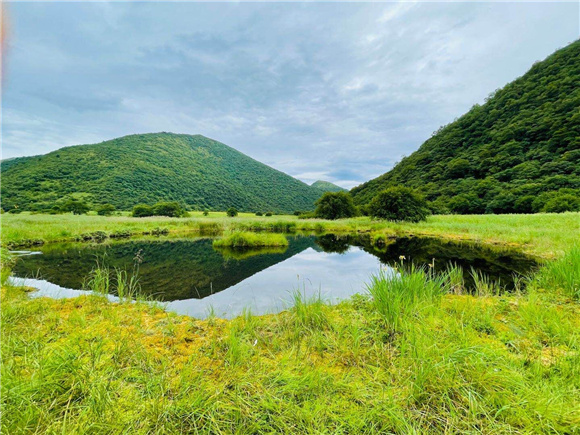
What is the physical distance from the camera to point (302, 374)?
76.3 inches

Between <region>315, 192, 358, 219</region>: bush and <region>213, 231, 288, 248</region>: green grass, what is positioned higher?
<region>315, 192, 358, 219</region>: bush

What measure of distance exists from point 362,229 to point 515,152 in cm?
4244

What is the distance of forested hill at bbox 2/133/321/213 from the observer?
5659 cm

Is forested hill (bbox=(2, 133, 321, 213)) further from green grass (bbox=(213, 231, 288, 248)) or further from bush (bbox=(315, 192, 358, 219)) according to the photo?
green grass (bbox=(213, 231, 288, 248))

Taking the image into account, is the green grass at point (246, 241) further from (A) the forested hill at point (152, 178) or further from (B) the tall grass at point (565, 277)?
(A) the forested hill at point (152, 178)

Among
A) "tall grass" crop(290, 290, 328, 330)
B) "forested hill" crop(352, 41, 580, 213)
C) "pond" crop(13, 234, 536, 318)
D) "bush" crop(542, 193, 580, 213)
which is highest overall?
"forested hill" crop(352, 41, 580, 213)

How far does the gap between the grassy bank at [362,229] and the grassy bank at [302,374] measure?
7553mm

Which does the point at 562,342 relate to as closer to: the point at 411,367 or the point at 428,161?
the point at 411,367

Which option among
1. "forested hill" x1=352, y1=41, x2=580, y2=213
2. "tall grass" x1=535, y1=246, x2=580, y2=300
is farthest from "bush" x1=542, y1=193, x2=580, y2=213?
"tall grass" x1=535, y1=246, x2=580, y2=300

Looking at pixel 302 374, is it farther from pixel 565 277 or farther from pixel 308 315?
pixel 565 277

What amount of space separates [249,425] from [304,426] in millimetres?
352

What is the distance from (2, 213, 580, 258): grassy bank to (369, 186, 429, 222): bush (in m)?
4.77

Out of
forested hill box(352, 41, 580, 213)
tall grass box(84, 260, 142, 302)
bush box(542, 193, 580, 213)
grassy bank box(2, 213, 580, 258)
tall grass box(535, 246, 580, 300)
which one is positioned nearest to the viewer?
tall grass box(535, 246, 580, 300)

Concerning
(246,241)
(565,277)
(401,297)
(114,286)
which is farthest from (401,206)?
(114,286)
